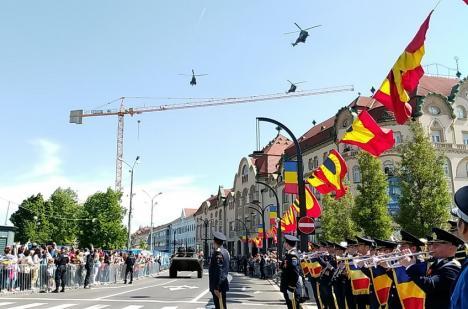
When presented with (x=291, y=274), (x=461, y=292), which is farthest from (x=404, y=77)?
(x=461, y=292)

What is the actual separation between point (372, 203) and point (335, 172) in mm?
17221

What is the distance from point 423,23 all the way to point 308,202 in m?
12.6

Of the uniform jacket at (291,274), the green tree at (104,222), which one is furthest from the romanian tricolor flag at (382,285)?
the green tree at (104,222)

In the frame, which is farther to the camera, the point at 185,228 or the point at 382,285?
the point at 185,228

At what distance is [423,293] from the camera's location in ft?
17.4

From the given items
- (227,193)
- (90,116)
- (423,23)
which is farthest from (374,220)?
(90,116)

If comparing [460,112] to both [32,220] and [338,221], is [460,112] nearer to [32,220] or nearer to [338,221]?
[338,221]

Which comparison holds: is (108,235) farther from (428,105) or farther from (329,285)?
(329,285)

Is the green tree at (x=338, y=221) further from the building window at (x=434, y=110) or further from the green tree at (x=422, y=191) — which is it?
the building window at (x=434, y=110)

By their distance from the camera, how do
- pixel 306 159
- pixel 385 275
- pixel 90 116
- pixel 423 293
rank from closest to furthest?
pixel 423 293 → pixel 385 275 → pixel 306 159 → pixel 90 116

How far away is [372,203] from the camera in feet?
102

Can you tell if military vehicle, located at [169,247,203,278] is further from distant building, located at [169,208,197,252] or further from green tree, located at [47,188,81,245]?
distant building, located at [169,208,197,252]

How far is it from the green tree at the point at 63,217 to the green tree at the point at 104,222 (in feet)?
49.9

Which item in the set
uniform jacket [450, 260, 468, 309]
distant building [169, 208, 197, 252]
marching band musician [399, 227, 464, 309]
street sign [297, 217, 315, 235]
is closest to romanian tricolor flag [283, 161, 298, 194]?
street sign [297, 217, 315, 235]
